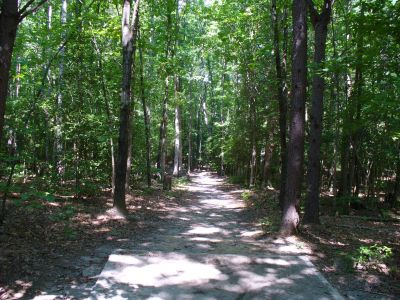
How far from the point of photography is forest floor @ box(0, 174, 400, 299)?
16.9 feet

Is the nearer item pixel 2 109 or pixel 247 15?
pixel 2 109

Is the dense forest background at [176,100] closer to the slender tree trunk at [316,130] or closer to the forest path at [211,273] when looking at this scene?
Result: the slender tree trunk at [316,130]

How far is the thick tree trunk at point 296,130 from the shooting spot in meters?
8.35

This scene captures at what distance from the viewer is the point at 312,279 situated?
525cm

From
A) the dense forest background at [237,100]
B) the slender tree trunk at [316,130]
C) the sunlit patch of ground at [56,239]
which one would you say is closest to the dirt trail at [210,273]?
the sunlit patch of ground at [56,239]

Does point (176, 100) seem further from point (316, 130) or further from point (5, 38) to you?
point (5, 38)

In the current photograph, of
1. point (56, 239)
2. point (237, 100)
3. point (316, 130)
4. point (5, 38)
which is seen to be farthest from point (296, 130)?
point (237, 100)

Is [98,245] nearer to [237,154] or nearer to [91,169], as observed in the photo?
[91,169]

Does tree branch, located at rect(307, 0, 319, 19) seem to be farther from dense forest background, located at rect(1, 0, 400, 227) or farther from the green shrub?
the green shrub

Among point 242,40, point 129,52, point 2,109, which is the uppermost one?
point 242,40

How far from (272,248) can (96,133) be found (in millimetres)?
7264

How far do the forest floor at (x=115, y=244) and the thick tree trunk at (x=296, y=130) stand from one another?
56cm

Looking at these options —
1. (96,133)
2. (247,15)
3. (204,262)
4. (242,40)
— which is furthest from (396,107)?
(242,40)

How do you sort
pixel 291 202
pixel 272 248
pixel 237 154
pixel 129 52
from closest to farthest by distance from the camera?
pixel 272 248 < pixel 291 202 < pixel 129 52 < pixel 237 154
